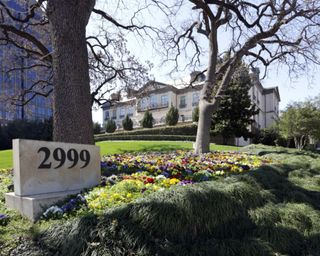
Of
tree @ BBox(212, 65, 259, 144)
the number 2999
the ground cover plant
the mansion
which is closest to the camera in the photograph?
the ground cover plant

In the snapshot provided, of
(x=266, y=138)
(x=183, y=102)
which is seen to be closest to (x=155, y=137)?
(x=266, y=138)

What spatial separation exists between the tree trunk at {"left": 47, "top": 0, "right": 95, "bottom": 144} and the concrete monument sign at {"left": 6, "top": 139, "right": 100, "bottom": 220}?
3.52 feet

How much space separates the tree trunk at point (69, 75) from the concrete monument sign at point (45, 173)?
1074mm

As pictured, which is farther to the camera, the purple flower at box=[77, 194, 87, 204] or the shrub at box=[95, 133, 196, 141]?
the shrub at box=[95, 133, 196, 141]

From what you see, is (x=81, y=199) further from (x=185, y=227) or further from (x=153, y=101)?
(x=153, y=101)

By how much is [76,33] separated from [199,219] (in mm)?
4430

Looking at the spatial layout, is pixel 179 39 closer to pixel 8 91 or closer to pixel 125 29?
pixel 125 29

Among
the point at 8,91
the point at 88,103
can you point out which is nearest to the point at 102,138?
the point at 8,91

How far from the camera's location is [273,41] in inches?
541

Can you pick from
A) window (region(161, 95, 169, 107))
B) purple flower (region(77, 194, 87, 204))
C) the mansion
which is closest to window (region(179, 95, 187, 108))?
the mansion

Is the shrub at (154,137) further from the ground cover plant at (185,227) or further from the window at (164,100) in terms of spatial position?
the ground cover plant at (185,227)

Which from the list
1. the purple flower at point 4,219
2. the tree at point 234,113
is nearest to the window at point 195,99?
the tree at point 234,113

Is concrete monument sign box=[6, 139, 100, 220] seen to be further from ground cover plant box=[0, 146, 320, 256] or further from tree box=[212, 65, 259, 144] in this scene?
tree box=[212, 65, 259, 144]

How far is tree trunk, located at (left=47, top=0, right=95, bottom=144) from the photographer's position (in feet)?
18.8
